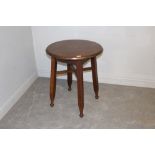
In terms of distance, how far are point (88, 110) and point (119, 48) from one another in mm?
703

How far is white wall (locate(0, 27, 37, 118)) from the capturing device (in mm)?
2006

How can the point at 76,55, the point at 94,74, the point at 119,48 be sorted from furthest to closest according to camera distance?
the point at 119,48
the point at 94,74
the point at 76,55

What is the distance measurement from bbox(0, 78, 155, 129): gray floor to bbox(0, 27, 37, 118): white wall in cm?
9

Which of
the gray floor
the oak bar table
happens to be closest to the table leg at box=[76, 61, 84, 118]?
the oak bar table

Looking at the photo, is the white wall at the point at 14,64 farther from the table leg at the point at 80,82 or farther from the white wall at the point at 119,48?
the table leg at the point at 80,82

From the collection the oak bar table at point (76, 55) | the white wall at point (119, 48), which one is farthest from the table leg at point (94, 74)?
the white wall at point (119, 48)

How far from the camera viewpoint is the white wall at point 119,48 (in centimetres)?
225

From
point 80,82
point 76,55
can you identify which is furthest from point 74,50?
point 80,82

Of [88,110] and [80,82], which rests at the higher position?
A: [80,82]

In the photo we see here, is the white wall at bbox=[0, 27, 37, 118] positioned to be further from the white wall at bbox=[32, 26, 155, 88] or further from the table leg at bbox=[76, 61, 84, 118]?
the table leg at bbox=[76, 61, 84, 118]

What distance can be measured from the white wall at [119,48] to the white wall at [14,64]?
170mm

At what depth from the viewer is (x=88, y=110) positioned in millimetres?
2092

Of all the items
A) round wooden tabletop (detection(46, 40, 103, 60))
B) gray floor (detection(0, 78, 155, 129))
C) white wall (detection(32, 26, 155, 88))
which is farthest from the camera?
white wall (detection(32, 26, 155, 88))

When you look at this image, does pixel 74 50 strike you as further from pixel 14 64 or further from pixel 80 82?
pixel 14 64
